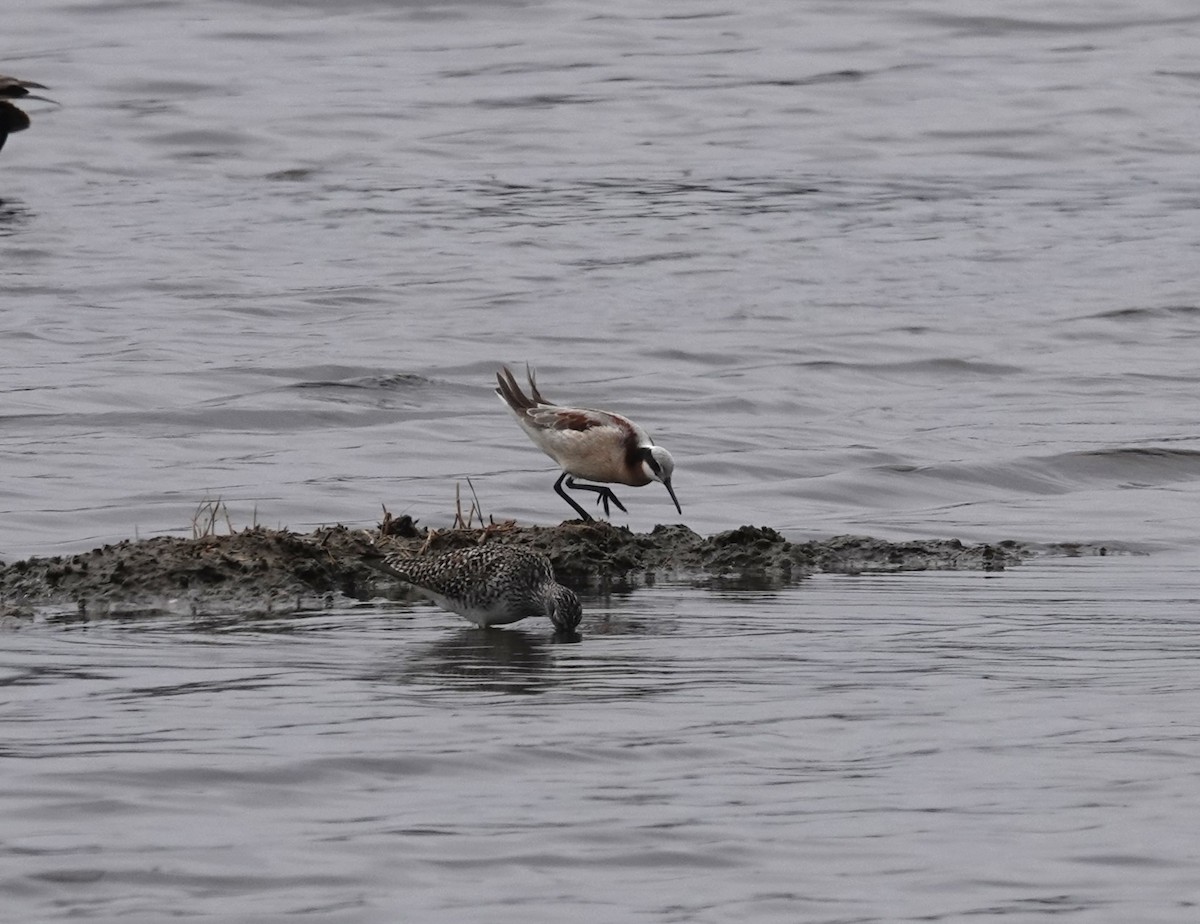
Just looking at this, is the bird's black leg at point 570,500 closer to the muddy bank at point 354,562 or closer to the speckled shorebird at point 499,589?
the muddy bank at point 354,562

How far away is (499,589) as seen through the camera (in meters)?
9.85

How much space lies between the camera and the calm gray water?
22.6 ft

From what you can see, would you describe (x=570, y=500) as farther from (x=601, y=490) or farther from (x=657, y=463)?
(x=657, y=463)

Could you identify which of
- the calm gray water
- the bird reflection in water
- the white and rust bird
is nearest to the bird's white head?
the white and rust bird

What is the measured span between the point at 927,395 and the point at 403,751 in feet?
34.1

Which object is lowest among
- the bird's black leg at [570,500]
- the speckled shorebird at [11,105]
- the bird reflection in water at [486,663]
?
the bird reflection in water at [486,663]

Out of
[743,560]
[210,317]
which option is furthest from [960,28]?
[743,560]

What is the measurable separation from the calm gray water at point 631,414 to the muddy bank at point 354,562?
1.34 feet

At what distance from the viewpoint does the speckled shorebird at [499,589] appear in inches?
385

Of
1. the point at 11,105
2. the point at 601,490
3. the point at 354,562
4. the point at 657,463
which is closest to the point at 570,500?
the point at 601,490

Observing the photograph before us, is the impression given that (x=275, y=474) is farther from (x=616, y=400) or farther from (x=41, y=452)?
(x=616, y=400)

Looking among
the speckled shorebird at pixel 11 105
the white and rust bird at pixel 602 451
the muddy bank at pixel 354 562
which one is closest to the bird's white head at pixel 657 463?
the white and rust bird at pixel 602 451

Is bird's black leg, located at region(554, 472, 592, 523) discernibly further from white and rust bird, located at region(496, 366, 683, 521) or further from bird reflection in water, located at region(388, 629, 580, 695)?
bird reflection in water, located at region(388, 629, 580, 695)

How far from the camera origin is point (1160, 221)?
2505cm
